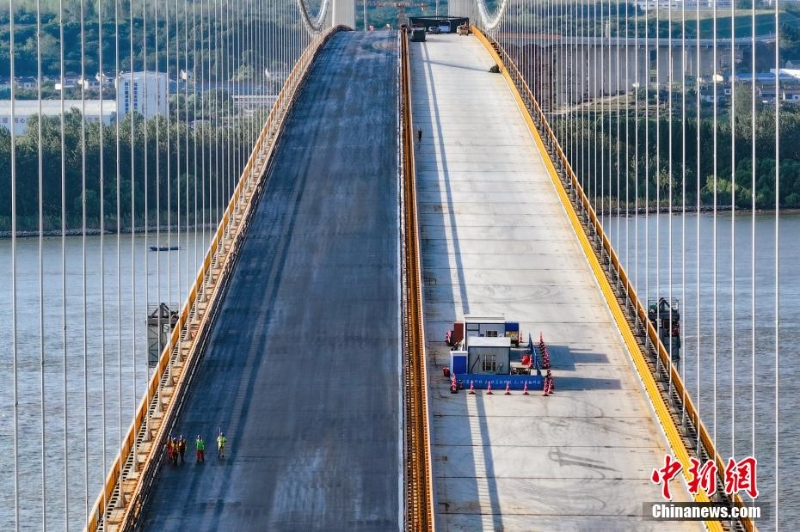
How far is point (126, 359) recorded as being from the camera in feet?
154

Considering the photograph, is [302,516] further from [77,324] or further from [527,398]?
[77,324]

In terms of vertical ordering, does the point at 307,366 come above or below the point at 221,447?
above

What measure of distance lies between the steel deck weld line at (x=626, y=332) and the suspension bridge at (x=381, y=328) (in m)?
0.09

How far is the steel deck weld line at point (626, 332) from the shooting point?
99.9 feet

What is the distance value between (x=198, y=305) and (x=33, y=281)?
1899 cm

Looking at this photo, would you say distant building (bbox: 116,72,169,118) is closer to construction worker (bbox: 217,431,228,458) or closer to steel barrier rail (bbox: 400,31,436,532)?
steel barrier rail (bbox: 400,31,436,532)

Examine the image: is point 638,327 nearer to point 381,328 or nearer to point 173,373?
point 381,328

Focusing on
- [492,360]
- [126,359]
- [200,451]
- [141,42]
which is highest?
[141,42]

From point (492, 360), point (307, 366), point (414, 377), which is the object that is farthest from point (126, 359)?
point (414, 377)

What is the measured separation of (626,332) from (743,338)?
1101 cm

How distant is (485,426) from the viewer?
33.0 metres

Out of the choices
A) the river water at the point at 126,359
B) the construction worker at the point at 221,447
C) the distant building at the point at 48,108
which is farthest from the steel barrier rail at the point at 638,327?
the distant building at the point at 48,108

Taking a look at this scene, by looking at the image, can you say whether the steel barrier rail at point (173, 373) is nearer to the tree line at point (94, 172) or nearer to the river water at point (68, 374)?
the river water at point (68, 374)

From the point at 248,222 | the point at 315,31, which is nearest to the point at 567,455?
the point at 248,222
